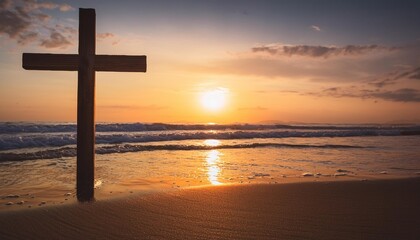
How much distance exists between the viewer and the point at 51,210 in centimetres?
482

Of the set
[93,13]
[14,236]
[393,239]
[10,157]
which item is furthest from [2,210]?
[10,157]

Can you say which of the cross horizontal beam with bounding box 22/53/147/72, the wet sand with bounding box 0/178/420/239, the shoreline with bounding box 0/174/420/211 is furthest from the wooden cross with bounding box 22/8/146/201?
the wet sand with bounding box 0/178/420/239

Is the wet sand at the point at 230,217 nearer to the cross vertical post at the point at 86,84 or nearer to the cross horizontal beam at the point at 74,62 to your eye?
the cross vertical post at the point at 86,84

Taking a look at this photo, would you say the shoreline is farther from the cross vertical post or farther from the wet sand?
the cross vertical post

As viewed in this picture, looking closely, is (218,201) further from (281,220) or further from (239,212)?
(281,220)

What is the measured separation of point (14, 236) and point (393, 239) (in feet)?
13.5

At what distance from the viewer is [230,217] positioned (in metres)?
4.51

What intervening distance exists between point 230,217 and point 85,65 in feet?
9.48

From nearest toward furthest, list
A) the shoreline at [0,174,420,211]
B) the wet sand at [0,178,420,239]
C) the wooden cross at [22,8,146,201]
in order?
the wet sand at [0,178,420,239] < the wooden cross at [22,8,146,201] < the shoreline at [0,174,420,211]

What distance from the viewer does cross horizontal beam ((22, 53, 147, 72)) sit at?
16.3ft

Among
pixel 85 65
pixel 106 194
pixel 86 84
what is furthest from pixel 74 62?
pixel 106 194

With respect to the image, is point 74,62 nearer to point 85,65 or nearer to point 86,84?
point 85,65

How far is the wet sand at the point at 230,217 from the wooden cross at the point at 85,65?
1.11 meters

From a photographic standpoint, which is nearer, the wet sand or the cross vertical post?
the wet sand
